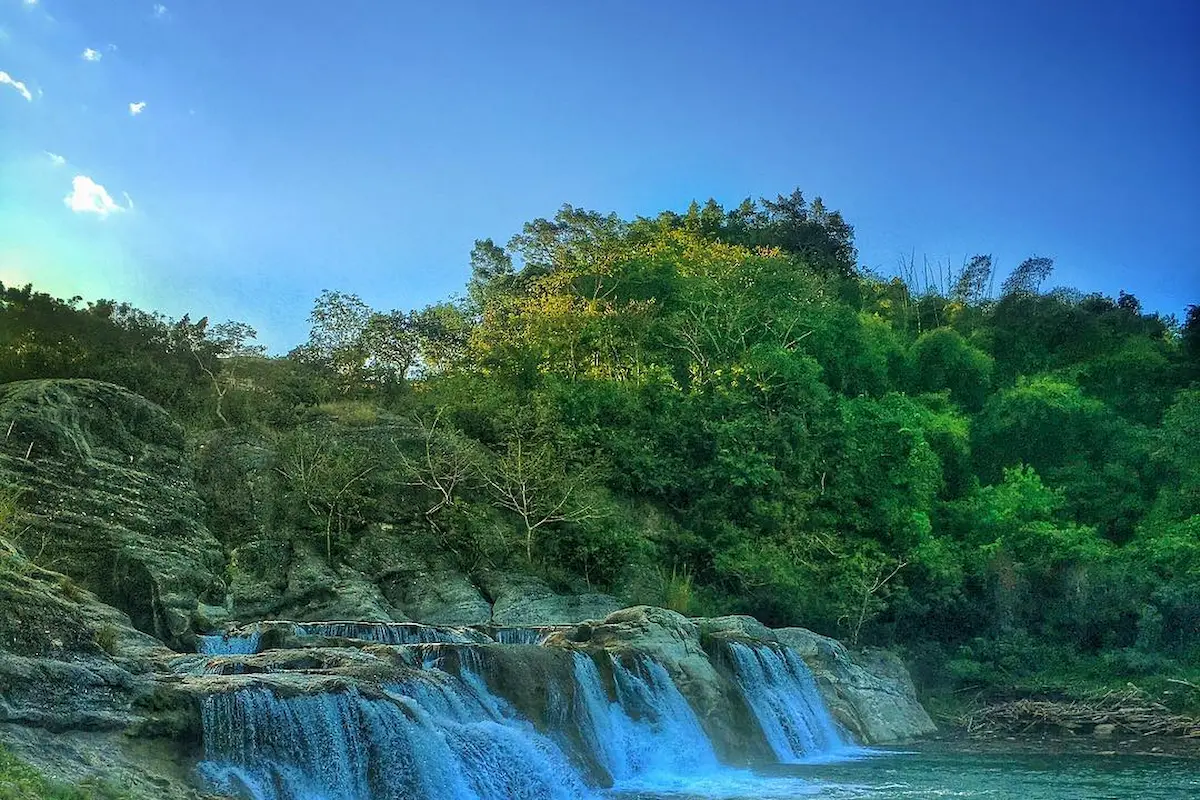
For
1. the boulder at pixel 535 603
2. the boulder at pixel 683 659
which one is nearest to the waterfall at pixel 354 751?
the boulder at pixel 683 659

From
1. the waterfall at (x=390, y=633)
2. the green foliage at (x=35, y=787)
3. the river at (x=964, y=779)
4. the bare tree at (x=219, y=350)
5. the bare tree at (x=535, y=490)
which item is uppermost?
the bare tree at (x=219, y=350)

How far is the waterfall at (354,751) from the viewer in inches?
331

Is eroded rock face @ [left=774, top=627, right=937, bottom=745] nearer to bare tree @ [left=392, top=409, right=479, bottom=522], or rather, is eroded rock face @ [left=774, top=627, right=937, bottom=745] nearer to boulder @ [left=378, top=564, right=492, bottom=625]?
boulder @ [left=378, top=564, right=492, bottom=625]

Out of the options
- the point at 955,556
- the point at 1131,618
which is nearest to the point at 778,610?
the point at 955,556

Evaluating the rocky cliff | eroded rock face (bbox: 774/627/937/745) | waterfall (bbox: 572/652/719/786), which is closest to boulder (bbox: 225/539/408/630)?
the rocky cliff

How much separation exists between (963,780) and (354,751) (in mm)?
8161

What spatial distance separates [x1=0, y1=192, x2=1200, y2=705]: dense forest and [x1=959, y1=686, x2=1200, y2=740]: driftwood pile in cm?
130

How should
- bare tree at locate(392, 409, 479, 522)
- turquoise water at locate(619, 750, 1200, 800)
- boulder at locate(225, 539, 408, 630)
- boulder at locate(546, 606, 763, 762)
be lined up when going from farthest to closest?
bare tree at locate(392, 409, 479, 522) < boulder at locate(225, 539, 408, 630) < boulder at locate(546, 606, 763, 762) < turquoise water at locate(619, 750, 1200, 800)

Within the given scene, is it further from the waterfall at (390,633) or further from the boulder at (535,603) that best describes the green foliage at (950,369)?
the waterfall at (390,633)

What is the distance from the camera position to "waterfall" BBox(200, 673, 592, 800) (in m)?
8.40

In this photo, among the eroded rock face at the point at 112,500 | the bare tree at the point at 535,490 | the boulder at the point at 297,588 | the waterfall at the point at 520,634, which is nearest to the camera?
the eroded rock face at the point at 112,500

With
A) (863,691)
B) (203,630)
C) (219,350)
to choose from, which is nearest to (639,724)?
(203,630)

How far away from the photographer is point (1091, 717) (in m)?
18.0

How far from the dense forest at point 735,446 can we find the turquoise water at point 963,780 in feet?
19.3
